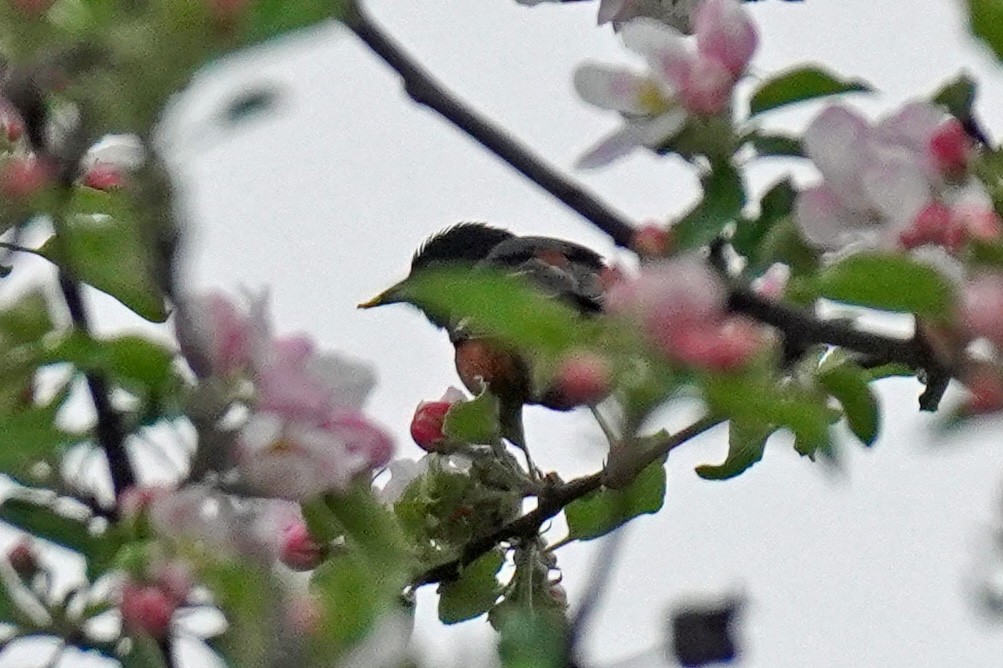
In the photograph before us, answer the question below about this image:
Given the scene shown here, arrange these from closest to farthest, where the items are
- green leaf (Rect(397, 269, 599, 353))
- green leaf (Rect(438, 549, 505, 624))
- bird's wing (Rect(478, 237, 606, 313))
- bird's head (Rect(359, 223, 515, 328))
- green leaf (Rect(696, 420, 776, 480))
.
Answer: green leaf (Rect(397, 269, 599, 353)) → green leaf (Rect(696, 420, 776, 480)) → green leaf (Rect(438, 549, 505, 624)) → bird's wing (Rect(478, 237, 606, 313)) → bird's head (Rect(359, 223, 515, 328))

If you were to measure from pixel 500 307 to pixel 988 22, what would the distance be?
303 mm

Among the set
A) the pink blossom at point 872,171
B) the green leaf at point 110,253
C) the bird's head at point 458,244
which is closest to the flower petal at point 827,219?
the pink blossom at point 872,171

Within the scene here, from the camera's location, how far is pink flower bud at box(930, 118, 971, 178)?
88cm

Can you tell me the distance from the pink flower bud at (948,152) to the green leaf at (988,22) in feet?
0.40

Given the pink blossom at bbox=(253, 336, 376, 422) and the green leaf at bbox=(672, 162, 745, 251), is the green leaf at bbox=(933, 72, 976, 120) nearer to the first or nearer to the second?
the green leaf at bbox=(672, 162, 745, 251)

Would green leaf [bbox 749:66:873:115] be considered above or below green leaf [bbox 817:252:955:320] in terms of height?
below

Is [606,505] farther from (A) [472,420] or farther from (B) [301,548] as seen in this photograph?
(B) [301,548]

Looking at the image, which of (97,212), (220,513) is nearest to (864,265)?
(220,513)

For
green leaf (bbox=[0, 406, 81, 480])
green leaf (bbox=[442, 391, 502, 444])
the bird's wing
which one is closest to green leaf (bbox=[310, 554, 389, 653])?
green leaf (bbox=[0, 406, 81, 480])

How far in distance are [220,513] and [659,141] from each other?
341 mm

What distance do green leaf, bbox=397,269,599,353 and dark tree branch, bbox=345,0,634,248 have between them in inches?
10.9

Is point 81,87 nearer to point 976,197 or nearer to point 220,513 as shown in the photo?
point 220,513

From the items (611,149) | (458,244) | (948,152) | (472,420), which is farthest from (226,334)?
(458,244)

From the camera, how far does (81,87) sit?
0.69 metres
